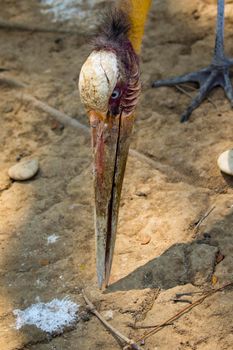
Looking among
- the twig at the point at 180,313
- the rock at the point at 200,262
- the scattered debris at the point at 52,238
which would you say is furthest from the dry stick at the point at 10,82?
the twig at the point at 180,313

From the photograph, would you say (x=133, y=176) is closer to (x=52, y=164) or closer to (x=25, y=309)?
(x=52, y=164)

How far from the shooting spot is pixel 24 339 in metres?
3.17

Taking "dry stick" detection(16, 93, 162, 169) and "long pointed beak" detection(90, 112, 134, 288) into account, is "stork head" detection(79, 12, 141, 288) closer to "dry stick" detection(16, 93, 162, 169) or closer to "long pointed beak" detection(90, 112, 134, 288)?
"long pointed beak" detection(90, 112, 134, 288)

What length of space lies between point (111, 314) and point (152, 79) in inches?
80.8

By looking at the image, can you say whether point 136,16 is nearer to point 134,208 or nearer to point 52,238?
point 134,208

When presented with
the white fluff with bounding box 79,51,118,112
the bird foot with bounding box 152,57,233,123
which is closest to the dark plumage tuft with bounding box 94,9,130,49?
the white fluff with bounding box 79,51,118,112

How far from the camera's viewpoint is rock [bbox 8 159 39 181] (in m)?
4.10

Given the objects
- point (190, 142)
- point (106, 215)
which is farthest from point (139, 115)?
point (106, 215)

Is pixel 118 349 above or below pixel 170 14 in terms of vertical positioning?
below

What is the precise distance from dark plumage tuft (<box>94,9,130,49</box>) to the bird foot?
1.09 metres

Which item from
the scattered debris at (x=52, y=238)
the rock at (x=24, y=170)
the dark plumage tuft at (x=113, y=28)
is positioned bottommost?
the scattered debris at (x=52, y=238)

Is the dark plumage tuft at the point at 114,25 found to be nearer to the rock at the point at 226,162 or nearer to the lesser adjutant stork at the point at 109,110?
the lesser adjutant stork at the point at 109,110

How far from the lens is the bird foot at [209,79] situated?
4.61m

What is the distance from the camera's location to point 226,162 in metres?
3.90
